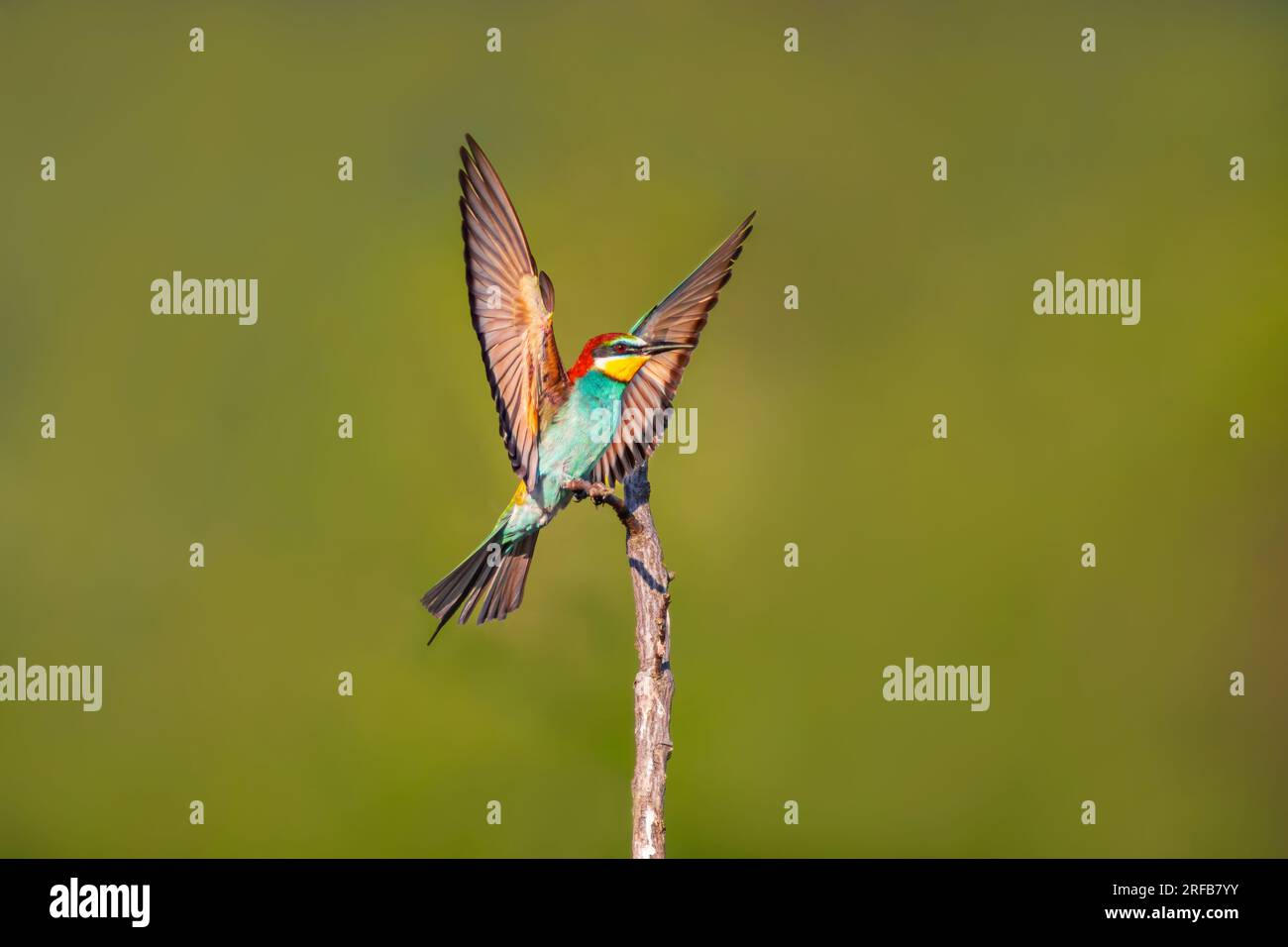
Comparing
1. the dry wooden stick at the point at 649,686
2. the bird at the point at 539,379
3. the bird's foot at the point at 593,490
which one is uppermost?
the bird at the point at 539,379

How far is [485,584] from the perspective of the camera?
365 centimetres

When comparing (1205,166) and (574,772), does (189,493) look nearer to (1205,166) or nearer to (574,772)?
(574,772)

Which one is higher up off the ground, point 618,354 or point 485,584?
point 618,354

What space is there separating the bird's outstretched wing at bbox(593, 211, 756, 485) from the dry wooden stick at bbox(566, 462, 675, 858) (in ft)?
1.43

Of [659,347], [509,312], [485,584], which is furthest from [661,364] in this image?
[485,584]

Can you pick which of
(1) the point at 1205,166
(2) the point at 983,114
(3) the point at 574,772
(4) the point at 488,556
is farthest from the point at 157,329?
(1) the point at 1205,166

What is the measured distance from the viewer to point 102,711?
6926 mm

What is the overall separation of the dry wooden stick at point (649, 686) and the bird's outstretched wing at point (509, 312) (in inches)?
17.0

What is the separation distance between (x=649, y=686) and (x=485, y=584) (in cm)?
83

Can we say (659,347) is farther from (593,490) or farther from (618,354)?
(593,490)

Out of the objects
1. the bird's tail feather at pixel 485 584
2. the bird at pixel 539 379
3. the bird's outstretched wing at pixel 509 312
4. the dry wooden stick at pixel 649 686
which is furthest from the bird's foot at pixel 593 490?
the bird's tail feather at pixel 485 584

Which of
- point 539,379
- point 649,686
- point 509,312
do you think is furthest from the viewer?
point 539,379

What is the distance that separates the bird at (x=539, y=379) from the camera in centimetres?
328

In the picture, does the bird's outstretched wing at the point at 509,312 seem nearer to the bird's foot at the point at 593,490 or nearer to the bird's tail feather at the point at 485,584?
the bird's tail feather at the point at 485,584
